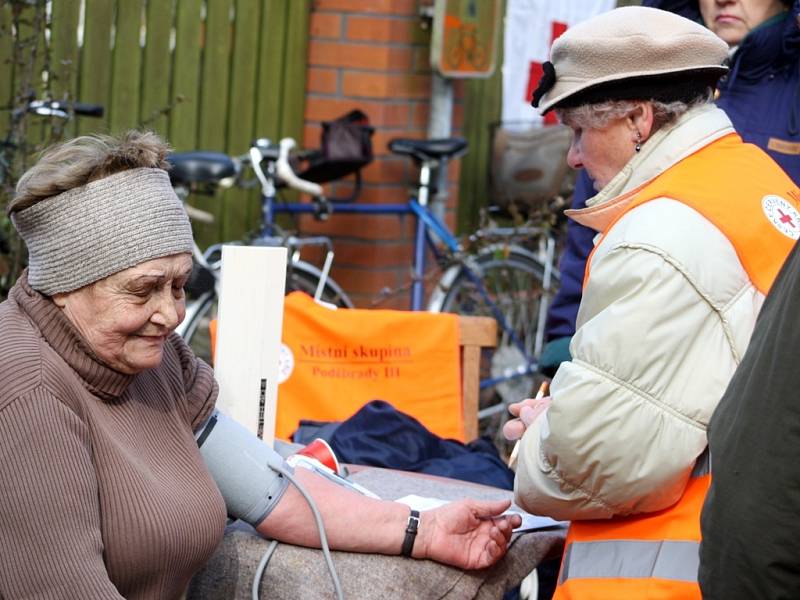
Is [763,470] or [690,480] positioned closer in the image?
[763,470]

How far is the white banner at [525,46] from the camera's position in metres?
6.90

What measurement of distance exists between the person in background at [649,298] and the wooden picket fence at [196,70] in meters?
3.13

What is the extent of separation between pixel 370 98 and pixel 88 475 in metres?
4.00

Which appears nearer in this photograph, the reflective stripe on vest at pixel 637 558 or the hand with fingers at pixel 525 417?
the reflective stripe on vest at pixel 637 558

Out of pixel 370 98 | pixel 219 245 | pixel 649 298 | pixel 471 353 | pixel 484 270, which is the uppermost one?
pixel 370 98

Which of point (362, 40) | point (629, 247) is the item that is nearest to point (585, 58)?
point (629, 247)

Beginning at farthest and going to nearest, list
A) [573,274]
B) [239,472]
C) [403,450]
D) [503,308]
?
[503,308] → [573,274] → [403,450] → [239,472]

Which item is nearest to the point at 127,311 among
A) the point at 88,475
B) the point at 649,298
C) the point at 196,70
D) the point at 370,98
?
the point at 88,475

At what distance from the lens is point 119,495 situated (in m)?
2.24

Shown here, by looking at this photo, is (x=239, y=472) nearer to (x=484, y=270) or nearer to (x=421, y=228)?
(x=421, y=228)

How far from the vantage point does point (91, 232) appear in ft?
7.45

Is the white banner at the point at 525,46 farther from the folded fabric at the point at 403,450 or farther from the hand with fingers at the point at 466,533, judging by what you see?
the hand with fingers at the point at 466,533

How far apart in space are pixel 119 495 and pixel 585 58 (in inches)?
48.7

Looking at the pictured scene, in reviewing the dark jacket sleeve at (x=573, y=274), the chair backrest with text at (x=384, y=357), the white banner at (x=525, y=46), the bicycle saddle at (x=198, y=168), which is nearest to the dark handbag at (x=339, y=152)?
the bicycle saddle at (x=198, y=168)
